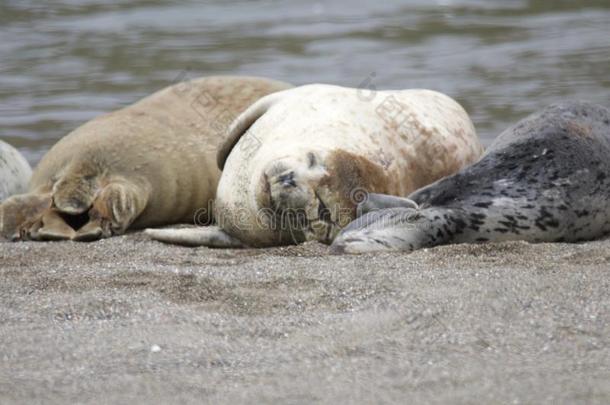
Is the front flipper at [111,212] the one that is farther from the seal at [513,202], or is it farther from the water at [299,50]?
the water at [299,50]

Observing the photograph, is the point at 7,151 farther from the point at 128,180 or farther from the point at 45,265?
the point at 45,265

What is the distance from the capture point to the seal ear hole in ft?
19.4

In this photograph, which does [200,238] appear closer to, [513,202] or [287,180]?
[287,180]

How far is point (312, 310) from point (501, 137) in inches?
86.1

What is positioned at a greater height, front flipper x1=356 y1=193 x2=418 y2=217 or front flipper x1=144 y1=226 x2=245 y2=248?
front flipper x1=356 y1=193 x2=418 y2=217

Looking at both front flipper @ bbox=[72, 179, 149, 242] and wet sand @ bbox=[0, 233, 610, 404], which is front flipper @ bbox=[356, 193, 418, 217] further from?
front flipper @ bbox=[72, 179, 149, 242]

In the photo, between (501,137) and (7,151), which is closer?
(501,137)

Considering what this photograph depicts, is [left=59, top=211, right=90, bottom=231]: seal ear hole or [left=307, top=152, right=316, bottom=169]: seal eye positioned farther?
[left=59, top=211, right=90, bottom=231]: seal ear hole

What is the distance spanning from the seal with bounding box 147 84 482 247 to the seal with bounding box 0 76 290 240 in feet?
0.91

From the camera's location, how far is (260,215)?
541cm

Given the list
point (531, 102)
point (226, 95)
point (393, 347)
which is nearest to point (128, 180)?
point (226, 95)

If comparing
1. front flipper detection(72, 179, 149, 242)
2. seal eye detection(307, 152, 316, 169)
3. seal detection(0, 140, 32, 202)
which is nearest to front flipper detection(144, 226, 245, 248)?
front flipper detection(72, 179, 149, 242)

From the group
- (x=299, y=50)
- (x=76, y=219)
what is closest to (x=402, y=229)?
(x=76, y=219)

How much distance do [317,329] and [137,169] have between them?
274 centimetres
